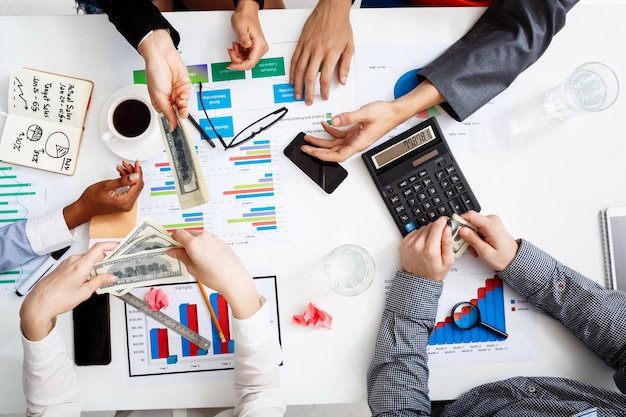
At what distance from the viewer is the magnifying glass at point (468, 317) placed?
1.00 meters

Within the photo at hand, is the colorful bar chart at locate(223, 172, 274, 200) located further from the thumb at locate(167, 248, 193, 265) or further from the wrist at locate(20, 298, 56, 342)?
the wrist at locate(20, 298, 56, 342)

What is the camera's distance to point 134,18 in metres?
0.93

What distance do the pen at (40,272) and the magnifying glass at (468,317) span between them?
2.75 ft

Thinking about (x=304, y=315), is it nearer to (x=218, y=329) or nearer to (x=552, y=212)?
(x=218, y=329)

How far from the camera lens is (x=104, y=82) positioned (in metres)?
1.01

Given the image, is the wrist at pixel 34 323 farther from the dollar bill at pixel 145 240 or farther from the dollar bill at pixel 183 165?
the dollar bill at pixel 183 165

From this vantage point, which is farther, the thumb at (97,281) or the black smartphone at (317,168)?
the black smartphone at (317,168)

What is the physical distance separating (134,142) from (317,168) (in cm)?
38

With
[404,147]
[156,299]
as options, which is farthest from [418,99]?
[156,299]

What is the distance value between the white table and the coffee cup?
0.21 ft

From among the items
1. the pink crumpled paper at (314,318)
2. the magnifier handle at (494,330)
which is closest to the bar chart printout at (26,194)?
the pink crumpled paper at (314,318)

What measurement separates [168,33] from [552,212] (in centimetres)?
89

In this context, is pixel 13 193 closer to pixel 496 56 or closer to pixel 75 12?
pixel 75 12

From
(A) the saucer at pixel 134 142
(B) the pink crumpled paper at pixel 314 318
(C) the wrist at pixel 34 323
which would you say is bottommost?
(B) the pink crumpled paper at pixel 314 318
